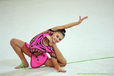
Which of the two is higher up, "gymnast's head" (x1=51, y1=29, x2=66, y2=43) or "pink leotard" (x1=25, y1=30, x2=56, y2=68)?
"gymnast's head" (x1=51, y1=29, x2=66, y2=43)

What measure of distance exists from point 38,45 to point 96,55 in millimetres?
471

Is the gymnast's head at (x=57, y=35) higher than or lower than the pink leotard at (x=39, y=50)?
higher

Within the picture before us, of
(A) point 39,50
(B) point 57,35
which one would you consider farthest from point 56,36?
(A) point 39,50

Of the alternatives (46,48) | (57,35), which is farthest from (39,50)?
(57,35)

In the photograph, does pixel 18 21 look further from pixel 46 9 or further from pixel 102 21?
pixel 102 21

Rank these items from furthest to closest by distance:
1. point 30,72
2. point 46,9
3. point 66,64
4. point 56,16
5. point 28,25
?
point 46,9 → point 56,16 → point 28,25 → point 66,64 → point 30,72

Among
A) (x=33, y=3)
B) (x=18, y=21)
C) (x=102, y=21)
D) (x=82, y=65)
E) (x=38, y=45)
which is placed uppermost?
(x=33, y=3)

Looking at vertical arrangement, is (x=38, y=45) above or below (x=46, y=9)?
below

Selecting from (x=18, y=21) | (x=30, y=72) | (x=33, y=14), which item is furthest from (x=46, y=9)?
(x=30, y=72)

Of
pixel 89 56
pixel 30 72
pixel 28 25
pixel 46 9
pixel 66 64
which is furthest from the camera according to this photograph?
pixel 46 9

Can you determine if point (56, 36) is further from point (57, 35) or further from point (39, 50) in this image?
point (39, 50)

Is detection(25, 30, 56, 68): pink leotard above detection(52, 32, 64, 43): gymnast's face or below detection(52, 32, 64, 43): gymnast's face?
below

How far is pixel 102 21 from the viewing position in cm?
212

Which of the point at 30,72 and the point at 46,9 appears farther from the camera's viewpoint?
the point at 46,9
